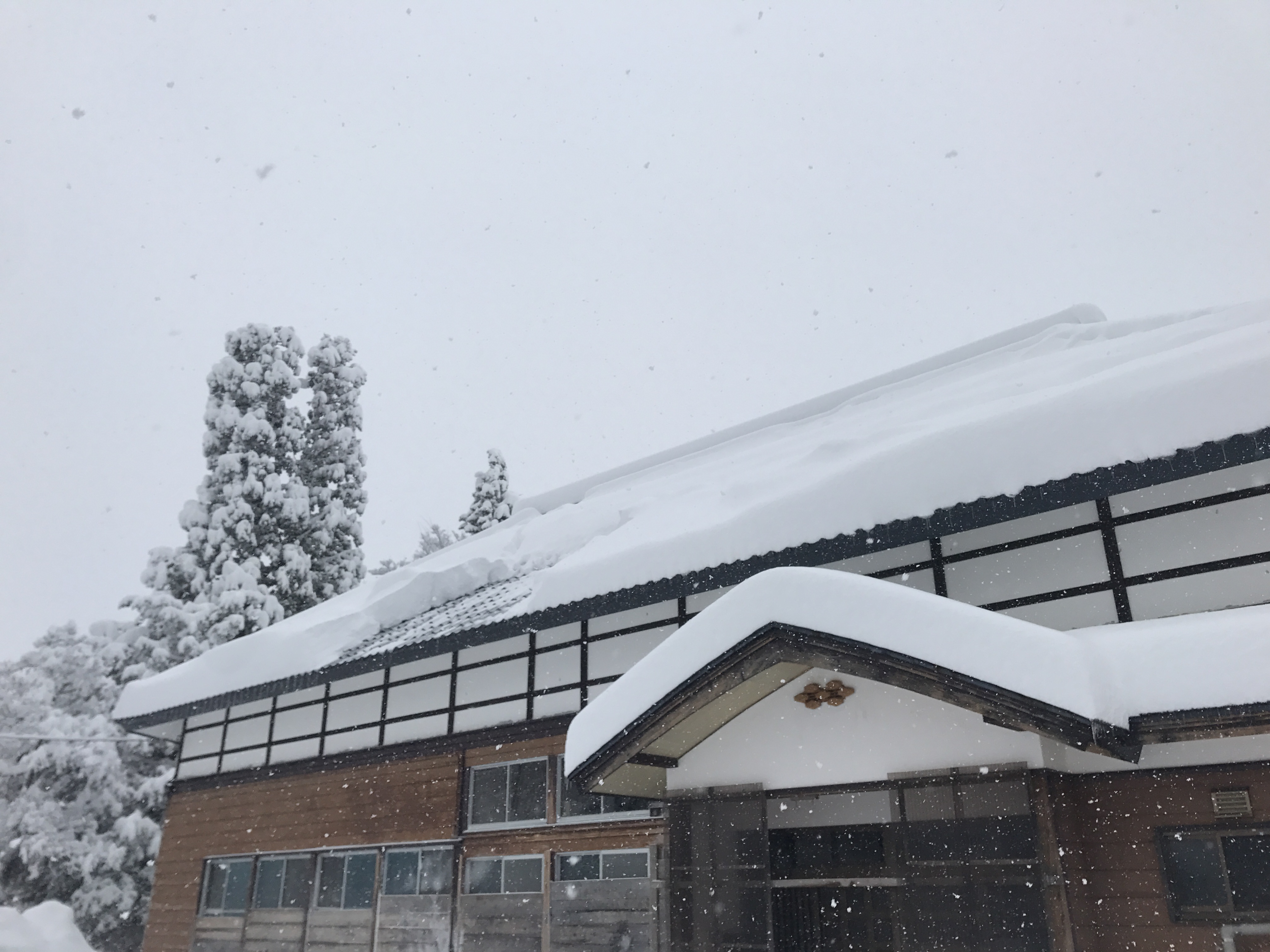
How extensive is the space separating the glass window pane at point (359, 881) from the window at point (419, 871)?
282mm

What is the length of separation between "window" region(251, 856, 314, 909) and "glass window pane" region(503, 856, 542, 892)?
343 cm

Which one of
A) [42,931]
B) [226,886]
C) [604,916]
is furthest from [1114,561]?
[42,931]

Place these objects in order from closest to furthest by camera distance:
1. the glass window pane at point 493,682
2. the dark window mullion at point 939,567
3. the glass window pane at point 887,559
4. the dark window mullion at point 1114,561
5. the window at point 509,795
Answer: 1. the dark window mullion at point 1114,561
2. the dark window mullion at point 939,567
3. the glass window pane at point 887,559
4. the window at point 509,795
5. the glass window pane at point 493,682

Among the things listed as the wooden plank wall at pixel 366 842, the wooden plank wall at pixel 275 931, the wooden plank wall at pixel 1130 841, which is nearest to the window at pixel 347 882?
the wooden plank wall at pixel 366 842

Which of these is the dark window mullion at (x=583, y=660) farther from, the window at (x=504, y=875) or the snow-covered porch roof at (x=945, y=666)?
the snow-covered porch roof at (x=945, y=666)

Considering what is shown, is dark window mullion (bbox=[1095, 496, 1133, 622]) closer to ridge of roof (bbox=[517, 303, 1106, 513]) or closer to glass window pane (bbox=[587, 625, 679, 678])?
glass window pane (bbox=[587, 625, 679, 678])

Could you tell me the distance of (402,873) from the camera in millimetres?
10031

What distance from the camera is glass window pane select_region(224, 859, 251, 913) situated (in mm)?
12000

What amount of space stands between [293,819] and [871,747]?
8.40 m

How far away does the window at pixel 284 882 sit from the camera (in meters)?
11.1

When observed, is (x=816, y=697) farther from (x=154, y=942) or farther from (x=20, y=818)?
(x=20, y=818)

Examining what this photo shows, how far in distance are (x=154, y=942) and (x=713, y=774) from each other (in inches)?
431

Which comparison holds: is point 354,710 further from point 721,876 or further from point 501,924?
point 721,876

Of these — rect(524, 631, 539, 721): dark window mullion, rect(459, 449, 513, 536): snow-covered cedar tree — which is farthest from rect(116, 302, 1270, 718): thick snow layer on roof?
Answer: rect(459, 449, 513, 536): snow-covered cedar tree
